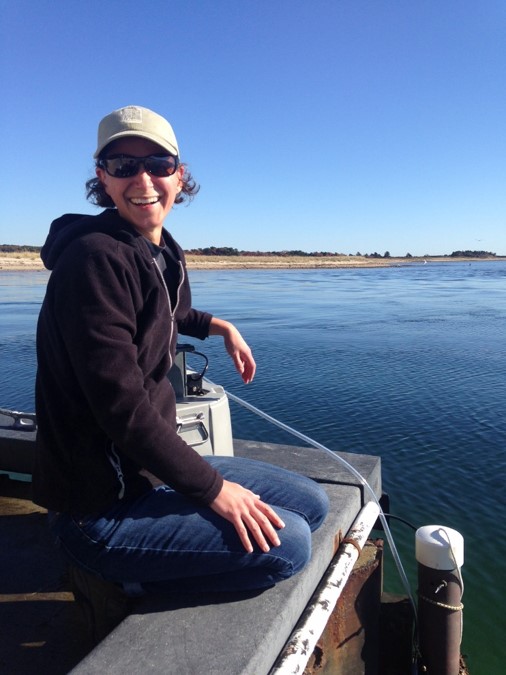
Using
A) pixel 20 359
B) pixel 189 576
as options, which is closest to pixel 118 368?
pixel 189 576

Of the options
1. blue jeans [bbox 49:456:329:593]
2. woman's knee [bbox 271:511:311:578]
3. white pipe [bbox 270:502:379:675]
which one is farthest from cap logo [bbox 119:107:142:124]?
white pipe [bbox 270:502:379:675]

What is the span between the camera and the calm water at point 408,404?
5.16 m

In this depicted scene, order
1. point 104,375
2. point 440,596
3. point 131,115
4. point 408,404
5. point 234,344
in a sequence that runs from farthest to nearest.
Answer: point 408,404 → point 234,344 → point 440,596 → point 131,115 → point 104,375

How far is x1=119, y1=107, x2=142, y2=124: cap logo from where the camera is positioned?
2.06 metres

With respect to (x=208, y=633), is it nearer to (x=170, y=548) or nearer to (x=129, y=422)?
(x=170, y=548)

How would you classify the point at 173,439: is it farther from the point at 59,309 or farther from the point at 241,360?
the point at 241,360

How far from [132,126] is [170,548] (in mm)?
1468

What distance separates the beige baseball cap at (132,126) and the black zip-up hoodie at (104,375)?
276 millimetres

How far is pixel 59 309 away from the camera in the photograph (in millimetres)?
1846

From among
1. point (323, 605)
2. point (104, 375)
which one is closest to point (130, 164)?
point (104, 375)

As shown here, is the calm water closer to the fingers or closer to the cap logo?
the fingers

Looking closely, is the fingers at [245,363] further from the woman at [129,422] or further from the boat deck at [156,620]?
the woman at [129,422]

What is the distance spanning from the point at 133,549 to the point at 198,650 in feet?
1.25

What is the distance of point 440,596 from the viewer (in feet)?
9.44
